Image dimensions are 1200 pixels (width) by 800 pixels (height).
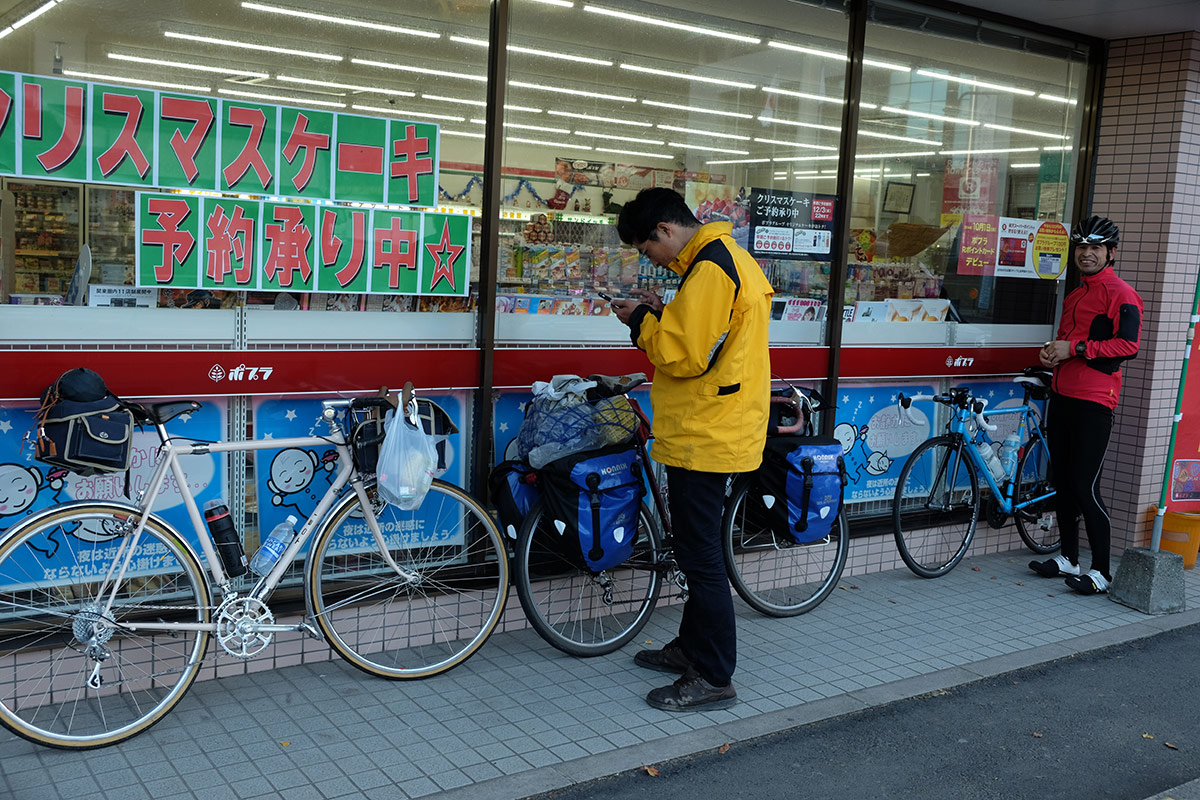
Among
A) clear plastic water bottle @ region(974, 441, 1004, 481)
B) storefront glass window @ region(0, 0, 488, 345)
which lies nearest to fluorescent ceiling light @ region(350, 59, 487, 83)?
storefront glass window @ region(0, 0, 488, 345)

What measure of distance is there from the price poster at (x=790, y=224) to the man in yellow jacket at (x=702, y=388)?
195 cm

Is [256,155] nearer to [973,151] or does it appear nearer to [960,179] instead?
[960,179]

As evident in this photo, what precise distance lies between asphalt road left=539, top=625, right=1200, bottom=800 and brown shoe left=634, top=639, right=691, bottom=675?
0.62 meters

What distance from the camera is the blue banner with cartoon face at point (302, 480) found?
4.58 meters

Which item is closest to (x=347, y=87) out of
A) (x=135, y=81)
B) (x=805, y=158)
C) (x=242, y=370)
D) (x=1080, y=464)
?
(x=135, y=81)

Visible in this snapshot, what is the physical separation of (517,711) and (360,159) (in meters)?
2.48

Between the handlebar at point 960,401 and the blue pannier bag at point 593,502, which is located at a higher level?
the handlebar at point 960,401

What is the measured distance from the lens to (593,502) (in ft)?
15.1

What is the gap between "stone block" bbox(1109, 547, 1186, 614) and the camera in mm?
5977

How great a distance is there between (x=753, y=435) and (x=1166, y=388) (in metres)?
4.14

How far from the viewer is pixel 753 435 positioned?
430cm

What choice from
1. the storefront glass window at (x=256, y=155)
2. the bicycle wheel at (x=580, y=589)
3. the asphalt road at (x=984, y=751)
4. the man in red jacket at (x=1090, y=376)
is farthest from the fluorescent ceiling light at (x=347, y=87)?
the man in red jacket at (x=1090, y=376)

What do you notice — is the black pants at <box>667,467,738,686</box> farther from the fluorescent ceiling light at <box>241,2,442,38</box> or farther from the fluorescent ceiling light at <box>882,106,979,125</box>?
the fluorescent ceiling light at <box>882,106,979,125</box>

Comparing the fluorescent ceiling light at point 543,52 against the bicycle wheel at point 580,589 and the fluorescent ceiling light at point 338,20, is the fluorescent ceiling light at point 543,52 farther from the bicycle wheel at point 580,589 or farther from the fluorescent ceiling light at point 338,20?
the bicycle wheel at point 580,589
